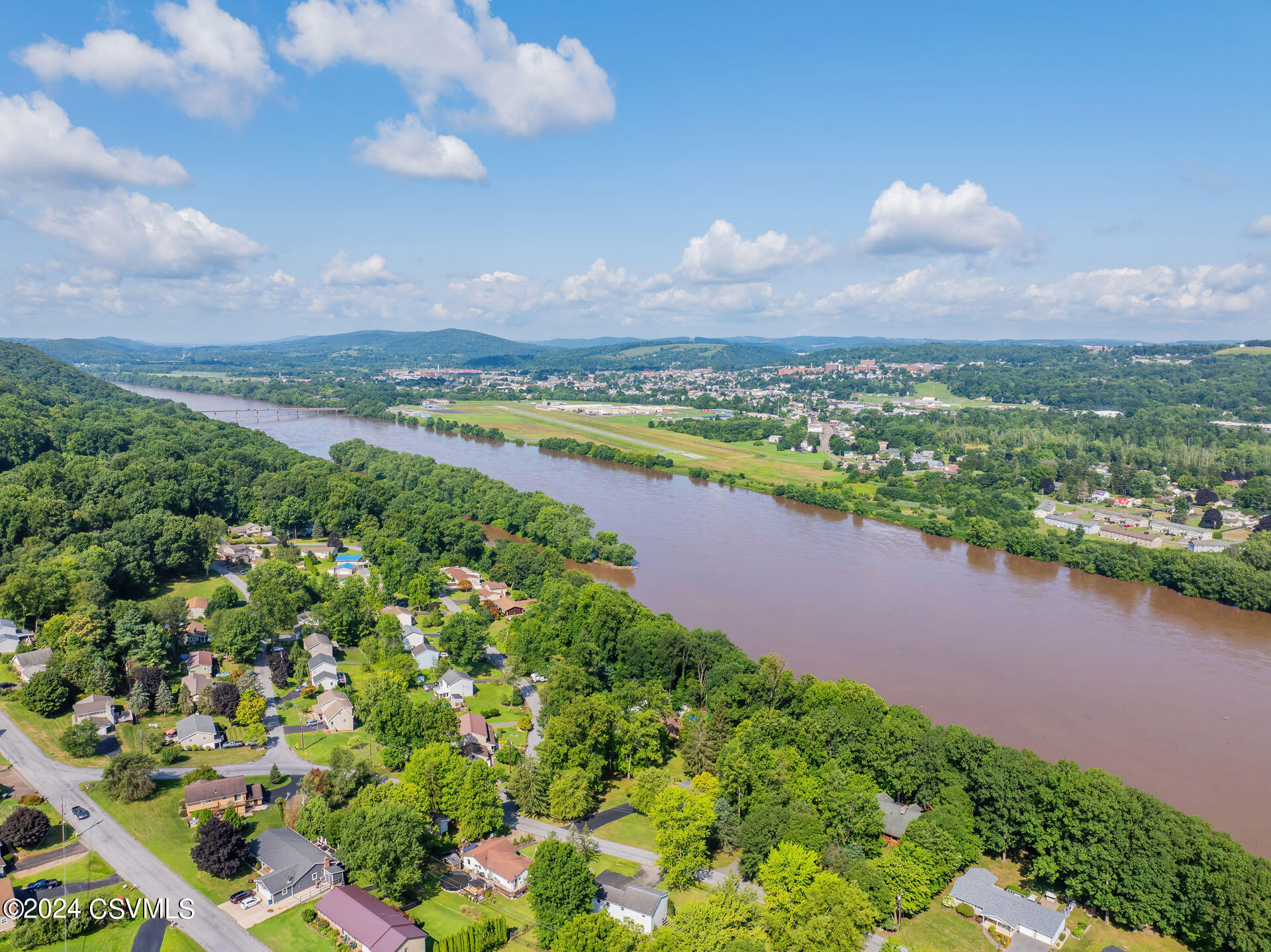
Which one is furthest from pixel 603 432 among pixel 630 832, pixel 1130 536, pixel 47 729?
pixel 630 832

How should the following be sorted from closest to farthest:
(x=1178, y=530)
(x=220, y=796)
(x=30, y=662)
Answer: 1. (x=220, y=796)
2. (x=30, y=662)
3. (x=1178, y=530)

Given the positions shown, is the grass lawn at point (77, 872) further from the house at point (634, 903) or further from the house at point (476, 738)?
the house at point (634, 903)

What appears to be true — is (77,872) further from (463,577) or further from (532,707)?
(463,577)

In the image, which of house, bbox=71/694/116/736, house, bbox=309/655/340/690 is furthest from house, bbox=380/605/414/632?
house, bbox=71/694/116/736

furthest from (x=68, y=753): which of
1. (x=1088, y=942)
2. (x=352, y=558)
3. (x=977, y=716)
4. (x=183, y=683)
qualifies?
(x=977, y=716)

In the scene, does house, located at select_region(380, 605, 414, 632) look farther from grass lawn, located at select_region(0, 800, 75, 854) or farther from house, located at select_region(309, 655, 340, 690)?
grass lawn, located at select_region(0, 800, 75, 854)

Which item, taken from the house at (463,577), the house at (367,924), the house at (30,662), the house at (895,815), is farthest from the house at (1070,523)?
the house at (30,662)
